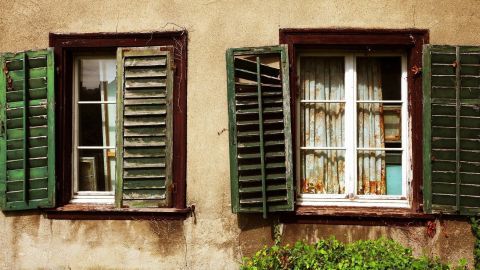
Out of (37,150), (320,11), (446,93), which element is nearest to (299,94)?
(320,11)

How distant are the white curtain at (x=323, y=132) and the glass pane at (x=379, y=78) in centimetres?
21

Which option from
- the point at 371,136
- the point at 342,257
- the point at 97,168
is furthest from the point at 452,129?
the point at 97,168

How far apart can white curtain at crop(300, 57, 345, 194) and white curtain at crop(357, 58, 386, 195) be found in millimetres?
190

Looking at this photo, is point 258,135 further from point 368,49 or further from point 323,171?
point 368,49

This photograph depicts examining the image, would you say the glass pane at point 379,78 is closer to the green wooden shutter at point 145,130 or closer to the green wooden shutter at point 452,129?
the green wooden shutter at point 452,129

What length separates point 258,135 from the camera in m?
4.66

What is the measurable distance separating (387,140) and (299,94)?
1.05 metres

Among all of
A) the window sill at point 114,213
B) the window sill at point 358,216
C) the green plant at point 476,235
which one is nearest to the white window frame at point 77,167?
the window sill at point 114,213

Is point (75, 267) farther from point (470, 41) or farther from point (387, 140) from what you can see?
point (470, 41)

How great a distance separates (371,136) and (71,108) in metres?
3.22

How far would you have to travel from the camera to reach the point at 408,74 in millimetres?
4883

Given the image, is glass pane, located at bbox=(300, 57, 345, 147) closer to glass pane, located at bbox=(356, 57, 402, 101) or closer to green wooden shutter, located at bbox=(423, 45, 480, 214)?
glass pane, located at bbox=(356, 57, 402, 101)

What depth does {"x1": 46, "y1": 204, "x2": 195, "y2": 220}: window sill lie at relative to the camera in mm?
4828

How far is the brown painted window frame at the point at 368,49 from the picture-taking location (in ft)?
15.6
